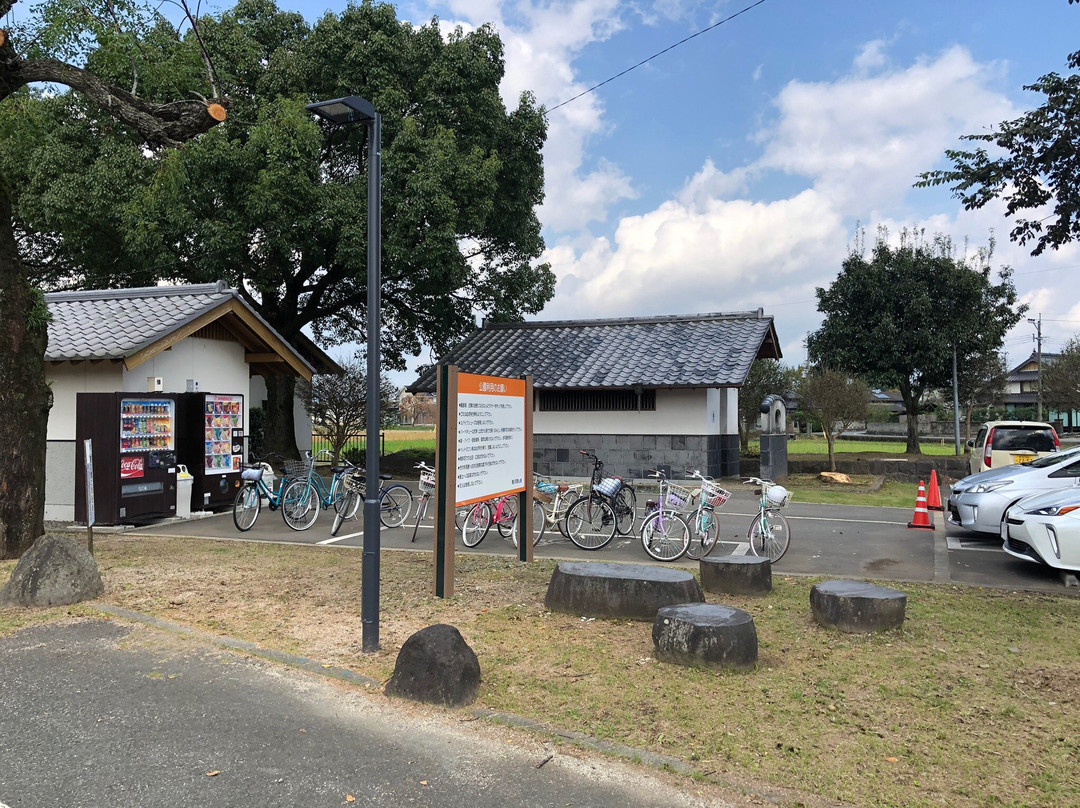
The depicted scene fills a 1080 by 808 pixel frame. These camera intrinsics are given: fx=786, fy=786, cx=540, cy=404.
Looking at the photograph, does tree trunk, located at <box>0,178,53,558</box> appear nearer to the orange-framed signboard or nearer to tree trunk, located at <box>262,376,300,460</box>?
the orange-framed signboard

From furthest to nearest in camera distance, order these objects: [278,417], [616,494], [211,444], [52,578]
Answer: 1. [278,417]
2. [211,444]
3. [616,494]
4. [52,578]

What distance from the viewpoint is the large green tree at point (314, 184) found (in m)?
18.3

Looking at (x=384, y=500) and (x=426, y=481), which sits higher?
(x=426, y=481)

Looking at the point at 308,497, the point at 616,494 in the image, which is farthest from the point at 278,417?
the point at 616,494

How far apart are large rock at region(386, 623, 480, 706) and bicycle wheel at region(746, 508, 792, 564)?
5.29 metres

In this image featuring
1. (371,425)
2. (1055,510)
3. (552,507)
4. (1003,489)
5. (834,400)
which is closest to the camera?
(371,425)

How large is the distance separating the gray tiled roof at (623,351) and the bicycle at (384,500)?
8656 millimetres

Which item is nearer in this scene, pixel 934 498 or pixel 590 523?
pixel 590 523

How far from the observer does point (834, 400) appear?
22.3m

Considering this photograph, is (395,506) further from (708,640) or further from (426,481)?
(708,640)

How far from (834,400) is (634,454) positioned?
6541mm

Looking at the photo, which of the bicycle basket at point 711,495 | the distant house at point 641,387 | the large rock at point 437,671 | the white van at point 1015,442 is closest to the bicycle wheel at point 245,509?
the bicycle basket at point 711,495

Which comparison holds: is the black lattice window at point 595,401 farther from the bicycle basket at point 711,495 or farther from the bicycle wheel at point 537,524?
the bicycle basket at point 711,495

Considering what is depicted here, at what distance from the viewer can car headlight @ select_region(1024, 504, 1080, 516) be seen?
7929 millimetres
